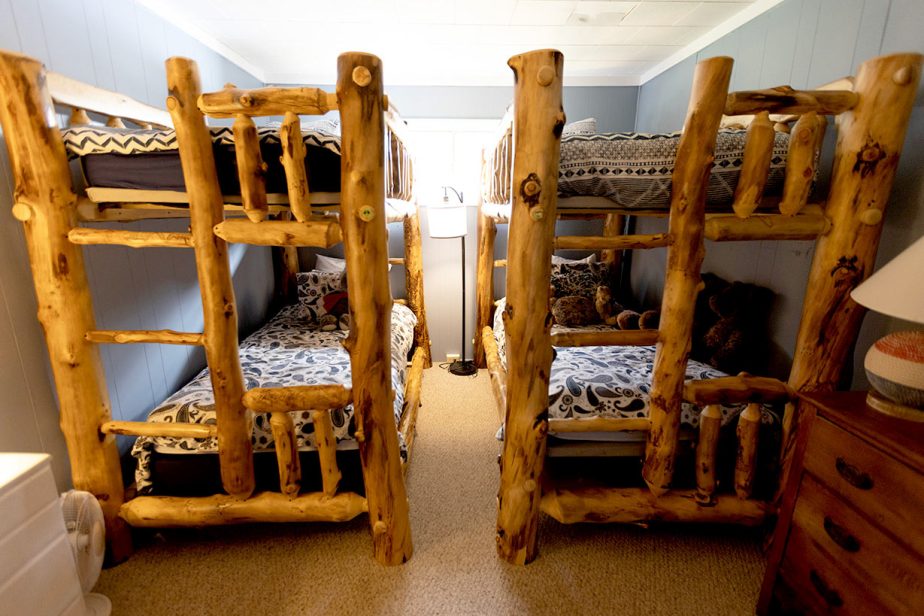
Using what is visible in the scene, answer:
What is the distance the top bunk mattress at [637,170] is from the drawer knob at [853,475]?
79 cm

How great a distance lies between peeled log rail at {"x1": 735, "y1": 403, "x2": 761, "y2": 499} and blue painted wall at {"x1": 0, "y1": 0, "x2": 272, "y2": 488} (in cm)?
245

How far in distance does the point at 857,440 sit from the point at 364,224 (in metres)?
1.39

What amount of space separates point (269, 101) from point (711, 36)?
2.46 metres

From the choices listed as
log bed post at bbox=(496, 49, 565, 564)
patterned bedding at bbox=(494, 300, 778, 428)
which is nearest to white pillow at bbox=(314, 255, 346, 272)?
patterned bedding at bbox=(494, 300, 778, 428)

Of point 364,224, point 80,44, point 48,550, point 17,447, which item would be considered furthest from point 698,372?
point 80,44

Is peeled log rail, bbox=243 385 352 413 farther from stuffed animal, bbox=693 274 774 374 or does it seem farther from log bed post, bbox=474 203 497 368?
log bed post, bbox=474 203 497 368

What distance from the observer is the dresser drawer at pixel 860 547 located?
0.93 m

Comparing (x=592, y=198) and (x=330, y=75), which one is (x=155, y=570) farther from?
(x=330, y=75)

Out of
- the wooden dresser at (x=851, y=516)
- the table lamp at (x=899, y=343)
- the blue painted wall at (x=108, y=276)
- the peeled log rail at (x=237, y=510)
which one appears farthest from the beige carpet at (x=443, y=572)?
the table lamp at (x=899, y=343)

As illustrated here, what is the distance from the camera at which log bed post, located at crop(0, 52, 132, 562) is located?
3.96 feet

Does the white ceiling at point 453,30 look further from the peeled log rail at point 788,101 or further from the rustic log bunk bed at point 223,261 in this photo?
the peeled log rail at point 788,101

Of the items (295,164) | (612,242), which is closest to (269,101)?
(295,164)

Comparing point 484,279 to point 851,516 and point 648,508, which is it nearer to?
point 648,508

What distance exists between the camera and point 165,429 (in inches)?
56.7
